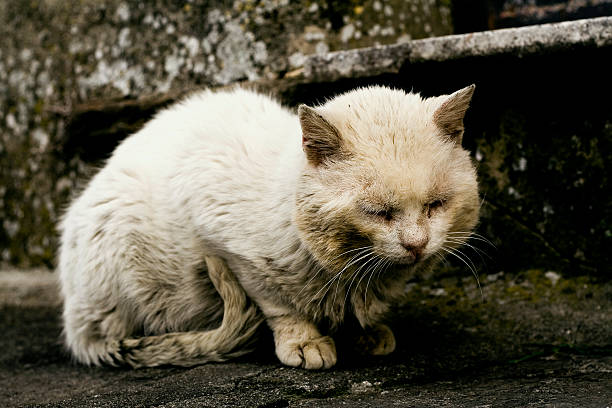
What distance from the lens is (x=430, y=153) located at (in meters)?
2.32

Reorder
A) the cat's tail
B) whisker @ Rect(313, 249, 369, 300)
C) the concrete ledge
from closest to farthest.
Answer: whisker @ Rect(313, 249, 369, 300) < the cat's tail < the concrete ledge

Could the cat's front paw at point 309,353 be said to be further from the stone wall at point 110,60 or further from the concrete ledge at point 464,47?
the stone wall at point 110,60

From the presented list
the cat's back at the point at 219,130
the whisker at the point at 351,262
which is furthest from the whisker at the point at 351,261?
the cat's back at the point at 219,130

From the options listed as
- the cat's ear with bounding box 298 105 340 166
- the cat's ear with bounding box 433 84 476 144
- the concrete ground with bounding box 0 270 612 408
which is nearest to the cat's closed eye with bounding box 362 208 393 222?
the cat's ear with bounding box 298 105 340 166

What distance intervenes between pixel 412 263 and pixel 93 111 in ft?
8.60

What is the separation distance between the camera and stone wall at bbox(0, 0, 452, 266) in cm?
368

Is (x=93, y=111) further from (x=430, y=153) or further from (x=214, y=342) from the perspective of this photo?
(x=430, y=153)

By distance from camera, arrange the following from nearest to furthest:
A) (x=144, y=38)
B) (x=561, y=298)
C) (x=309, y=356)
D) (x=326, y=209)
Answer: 1. (x=326, y=209)
2. (x=309, y=356)
3. (x=561, y=298)
4. (x=144, y=38)

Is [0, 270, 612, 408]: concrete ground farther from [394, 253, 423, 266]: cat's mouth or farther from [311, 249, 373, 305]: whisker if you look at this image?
[394, 253, 423, 266]: cat's mouth

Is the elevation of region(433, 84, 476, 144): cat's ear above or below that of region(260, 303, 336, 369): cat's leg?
above

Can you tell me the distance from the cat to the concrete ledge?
43 cm

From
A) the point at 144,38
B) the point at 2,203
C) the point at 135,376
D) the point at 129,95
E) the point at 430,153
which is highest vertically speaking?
the point at 144,38

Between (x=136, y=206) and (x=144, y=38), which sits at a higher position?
(x=144, y=38)

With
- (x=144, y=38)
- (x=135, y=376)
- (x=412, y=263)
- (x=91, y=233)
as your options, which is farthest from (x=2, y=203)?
(x=412, y=263)
